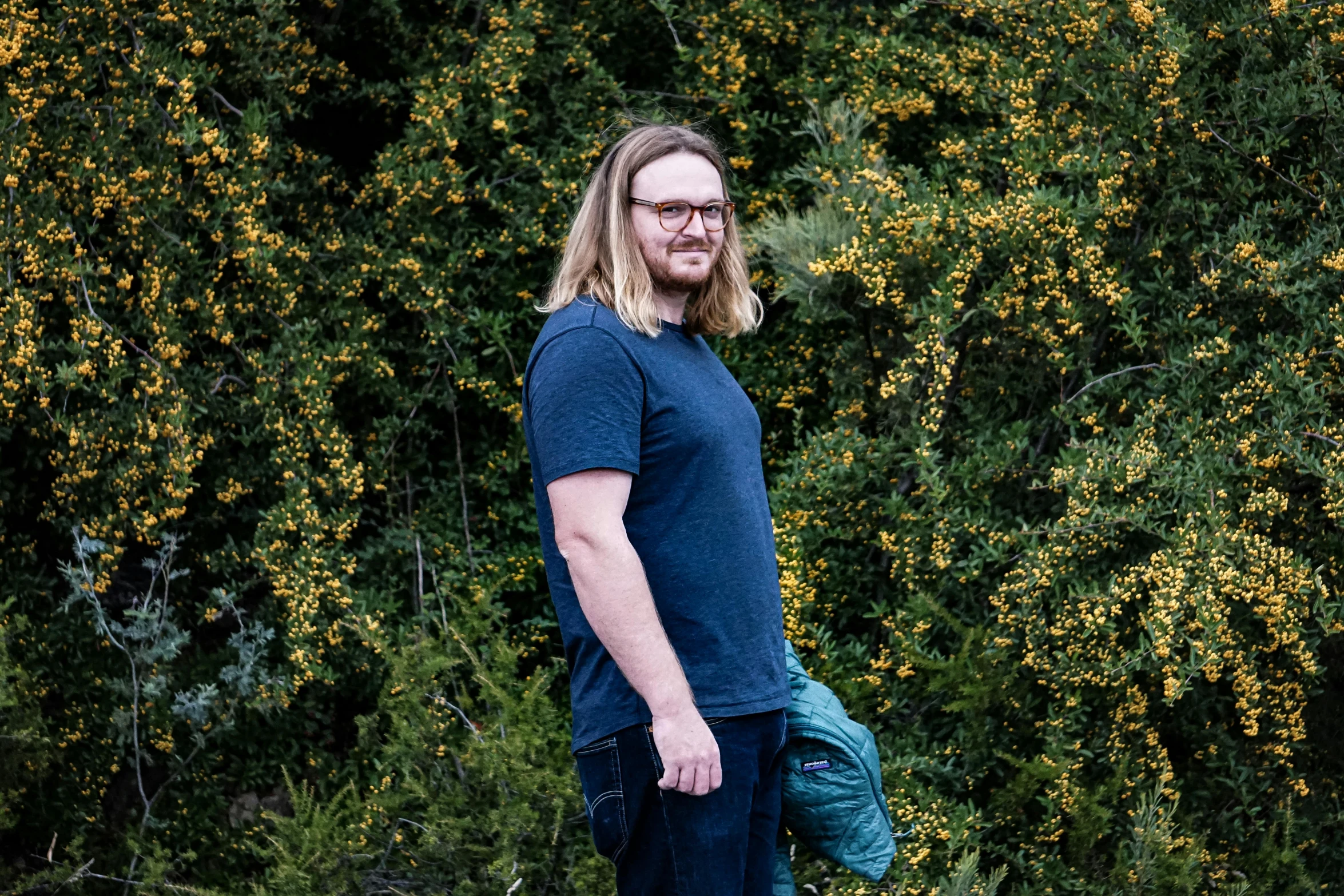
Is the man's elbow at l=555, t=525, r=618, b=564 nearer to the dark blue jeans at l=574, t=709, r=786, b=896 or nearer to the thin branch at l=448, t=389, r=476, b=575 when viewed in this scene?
the dark blue jeans at l=574, t=709, r=786, b=896

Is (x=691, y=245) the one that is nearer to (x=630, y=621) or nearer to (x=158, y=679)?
(x=630, y=621)

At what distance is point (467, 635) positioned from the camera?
11.9 ft

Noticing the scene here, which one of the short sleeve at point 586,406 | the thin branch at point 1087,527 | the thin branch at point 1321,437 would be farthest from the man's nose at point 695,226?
the thin branch at point 1321,437

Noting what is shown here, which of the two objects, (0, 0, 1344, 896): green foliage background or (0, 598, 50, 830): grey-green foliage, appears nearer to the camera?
(0, 0, 1344, 896): green foliage background

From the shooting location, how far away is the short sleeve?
1.77 meters

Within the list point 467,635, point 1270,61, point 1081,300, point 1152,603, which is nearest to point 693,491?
point 1152,603

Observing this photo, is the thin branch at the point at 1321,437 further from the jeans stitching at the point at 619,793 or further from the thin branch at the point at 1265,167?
the jeans stitching at the point at 619,793

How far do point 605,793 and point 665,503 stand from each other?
442 mm

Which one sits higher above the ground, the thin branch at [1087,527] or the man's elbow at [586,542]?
the man's elbow at [586,542]

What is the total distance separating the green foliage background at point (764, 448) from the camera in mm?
3195

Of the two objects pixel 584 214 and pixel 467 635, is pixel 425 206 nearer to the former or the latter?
pixel 467 635

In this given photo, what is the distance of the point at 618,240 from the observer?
6.53ft

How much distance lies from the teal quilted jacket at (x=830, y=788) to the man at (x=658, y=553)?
0.06m

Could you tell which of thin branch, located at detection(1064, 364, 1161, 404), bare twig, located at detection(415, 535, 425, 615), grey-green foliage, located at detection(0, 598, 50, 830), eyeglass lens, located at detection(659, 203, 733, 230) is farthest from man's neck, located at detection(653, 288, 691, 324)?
grey-green foliage, located at detection(0, 598, 50, 830)
